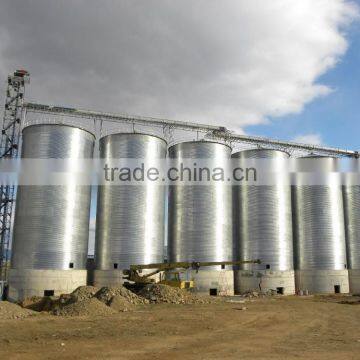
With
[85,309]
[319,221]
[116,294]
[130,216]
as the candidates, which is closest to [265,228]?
[319,221]

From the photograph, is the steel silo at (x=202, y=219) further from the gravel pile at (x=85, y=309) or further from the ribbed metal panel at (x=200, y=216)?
the gravel pile at (x=85, y=309)

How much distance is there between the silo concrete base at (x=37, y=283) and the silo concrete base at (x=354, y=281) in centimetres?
3622

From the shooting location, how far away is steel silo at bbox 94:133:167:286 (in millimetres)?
42531

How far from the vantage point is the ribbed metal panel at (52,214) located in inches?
1556

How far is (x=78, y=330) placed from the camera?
2005 cm

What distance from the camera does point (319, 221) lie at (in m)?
51.7

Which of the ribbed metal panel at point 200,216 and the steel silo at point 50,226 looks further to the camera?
the ribbed metal panel at point 200,216

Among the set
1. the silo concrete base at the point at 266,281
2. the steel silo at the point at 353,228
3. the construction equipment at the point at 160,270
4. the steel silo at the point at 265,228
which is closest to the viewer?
the construction equipment at the point at 160,270

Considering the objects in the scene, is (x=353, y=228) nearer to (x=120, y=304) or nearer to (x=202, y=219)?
(x=202, y=219)

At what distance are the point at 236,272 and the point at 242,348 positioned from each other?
33934mm

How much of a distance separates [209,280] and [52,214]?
59.9ft

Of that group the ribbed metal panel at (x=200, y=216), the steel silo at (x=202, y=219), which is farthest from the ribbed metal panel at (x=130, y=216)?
the steel silo at (x=202, y=219)

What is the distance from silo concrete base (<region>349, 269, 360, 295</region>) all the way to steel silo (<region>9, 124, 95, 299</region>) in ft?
114

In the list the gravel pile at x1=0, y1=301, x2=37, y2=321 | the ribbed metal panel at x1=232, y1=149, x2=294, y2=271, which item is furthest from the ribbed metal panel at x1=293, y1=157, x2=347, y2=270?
the gravel pile at x1=0, y1=301, x2=37, y2=321
